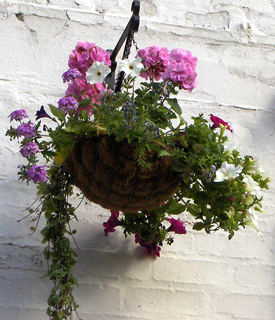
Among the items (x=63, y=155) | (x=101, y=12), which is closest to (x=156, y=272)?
(x=63, y=155)

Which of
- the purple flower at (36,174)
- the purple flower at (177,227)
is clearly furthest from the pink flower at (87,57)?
the purple flower at (177,227)

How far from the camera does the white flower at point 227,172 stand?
1.54 m

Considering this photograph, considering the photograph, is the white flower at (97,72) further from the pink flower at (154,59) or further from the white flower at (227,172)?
the white flower at (227,172)

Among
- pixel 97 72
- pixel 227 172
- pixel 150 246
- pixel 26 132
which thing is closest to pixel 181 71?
pixel 97 72

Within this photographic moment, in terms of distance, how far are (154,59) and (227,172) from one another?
0.53 m

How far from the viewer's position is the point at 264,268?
2.21 m

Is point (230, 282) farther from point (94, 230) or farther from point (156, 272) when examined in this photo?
point (94, 230)

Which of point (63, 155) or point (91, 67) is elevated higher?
point (91, 67)

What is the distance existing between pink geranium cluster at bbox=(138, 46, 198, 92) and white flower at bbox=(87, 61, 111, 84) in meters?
0.21

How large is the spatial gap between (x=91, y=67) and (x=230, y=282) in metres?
1.14

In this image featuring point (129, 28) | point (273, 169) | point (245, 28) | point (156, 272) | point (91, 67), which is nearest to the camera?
point (91, 67)

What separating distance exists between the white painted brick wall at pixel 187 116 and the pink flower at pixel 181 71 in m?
0.72

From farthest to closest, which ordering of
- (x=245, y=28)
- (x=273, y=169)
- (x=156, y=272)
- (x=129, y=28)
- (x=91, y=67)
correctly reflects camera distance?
1. (x=245, y=28)
2. (x=273, y=169)
3. (x=156, y=272)
4. (x=129, y=28)
5. (x=91, y=67)

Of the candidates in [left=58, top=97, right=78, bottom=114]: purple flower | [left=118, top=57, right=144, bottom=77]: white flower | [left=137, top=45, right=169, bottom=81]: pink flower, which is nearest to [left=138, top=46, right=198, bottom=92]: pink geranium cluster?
[left=137, top=45, right=169, bottom=81]: pink flower
